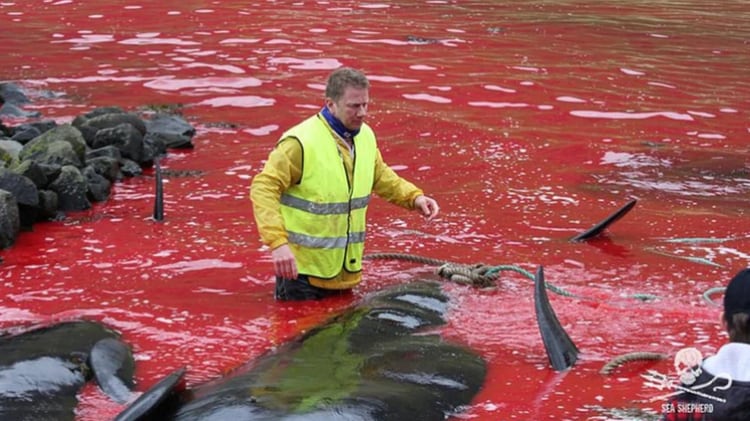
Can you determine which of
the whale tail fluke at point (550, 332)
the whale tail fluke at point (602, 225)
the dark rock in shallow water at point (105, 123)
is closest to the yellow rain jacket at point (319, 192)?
the whale tail fluke at point (550, 332)

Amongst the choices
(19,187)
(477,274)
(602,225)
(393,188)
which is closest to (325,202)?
(393,188)

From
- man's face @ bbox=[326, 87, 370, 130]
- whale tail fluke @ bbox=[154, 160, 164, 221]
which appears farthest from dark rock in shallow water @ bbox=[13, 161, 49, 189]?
man's face @ bbox=[326, 87, 370, 130]

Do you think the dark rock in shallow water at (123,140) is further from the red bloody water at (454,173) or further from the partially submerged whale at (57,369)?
the partially submerged whale at (57,369)

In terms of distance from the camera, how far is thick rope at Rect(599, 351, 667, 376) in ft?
21.9

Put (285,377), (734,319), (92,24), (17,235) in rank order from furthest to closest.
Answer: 1. (92,24)
2. (17,235)
3. (285,377)
4. (734,319)

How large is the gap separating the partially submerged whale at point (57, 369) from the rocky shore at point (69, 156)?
2.86 m

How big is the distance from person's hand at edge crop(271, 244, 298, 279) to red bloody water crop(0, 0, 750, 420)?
508 millimetres

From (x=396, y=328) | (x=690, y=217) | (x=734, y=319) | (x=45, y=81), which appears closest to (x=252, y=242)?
(x=396, y=328)

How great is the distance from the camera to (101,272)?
8945mm

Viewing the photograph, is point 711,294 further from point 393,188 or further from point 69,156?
point 69,156

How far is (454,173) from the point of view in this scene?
1218 cm

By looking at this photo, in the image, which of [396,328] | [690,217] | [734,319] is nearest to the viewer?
[734,319]

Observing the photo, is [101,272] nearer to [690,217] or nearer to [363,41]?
[690,217]

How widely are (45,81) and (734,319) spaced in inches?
571
